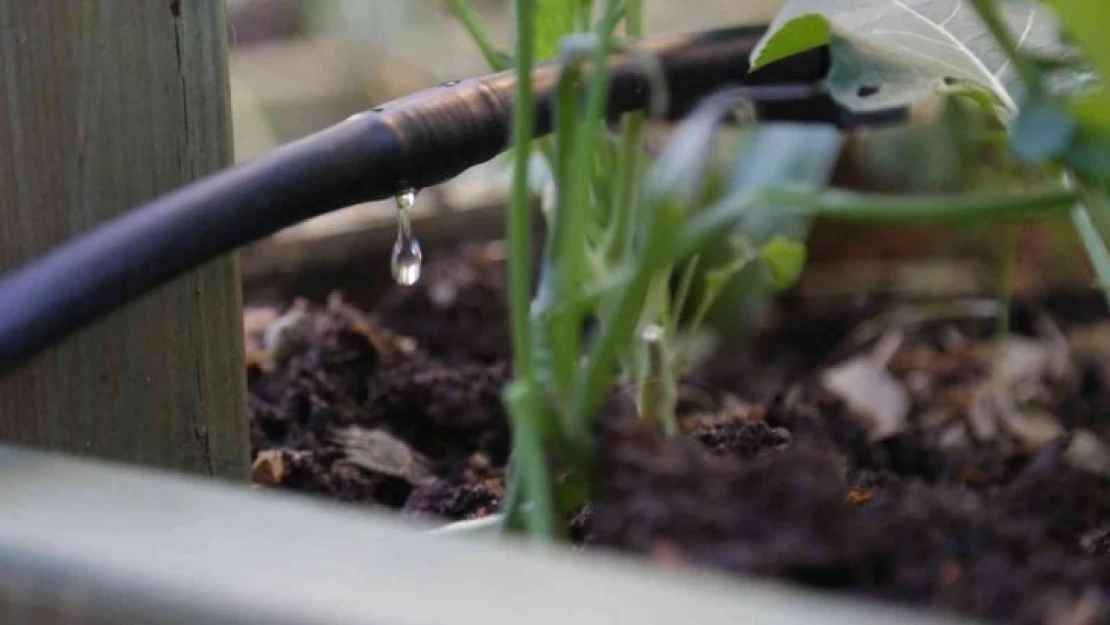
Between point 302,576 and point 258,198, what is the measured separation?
0.22 metres

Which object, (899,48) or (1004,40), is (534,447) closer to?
(1004,40)

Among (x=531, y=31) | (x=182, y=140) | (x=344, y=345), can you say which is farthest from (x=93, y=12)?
(x=344, y=345)

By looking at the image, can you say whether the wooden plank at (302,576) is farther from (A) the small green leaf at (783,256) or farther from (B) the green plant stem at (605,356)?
(A) the small green leaf at (783,256)

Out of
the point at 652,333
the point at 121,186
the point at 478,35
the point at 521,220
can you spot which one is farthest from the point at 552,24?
the point at 521,220

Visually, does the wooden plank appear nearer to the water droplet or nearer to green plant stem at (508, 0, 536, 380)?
green plant stem at (508, 0, 536, 380)

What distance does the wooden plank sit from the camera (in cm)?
31

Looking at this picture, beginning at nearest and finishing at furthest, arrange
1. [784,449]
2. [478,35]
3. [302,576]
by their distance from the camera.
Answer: [302,576]
[784,449]
[478,35]

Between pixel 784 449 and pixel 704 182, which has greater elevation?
pixel 704 182

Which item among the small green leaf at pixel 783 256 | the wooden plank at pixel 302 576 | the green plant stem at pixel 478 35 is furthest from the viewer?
the small green leaf at pixel 783 256

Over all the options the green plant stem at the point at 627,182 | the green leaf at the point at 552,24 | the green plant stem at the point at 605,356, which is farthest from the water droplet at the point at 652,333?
the green plant stem at the point at 605,356

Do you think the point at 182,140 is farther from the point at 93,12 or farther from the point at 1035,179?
the point at 1035,179

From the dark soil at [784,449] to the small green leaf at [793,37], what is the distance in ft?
0.59

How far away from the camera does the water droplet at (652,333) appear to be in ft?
2.57

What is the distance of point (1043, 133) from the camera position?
38cm
